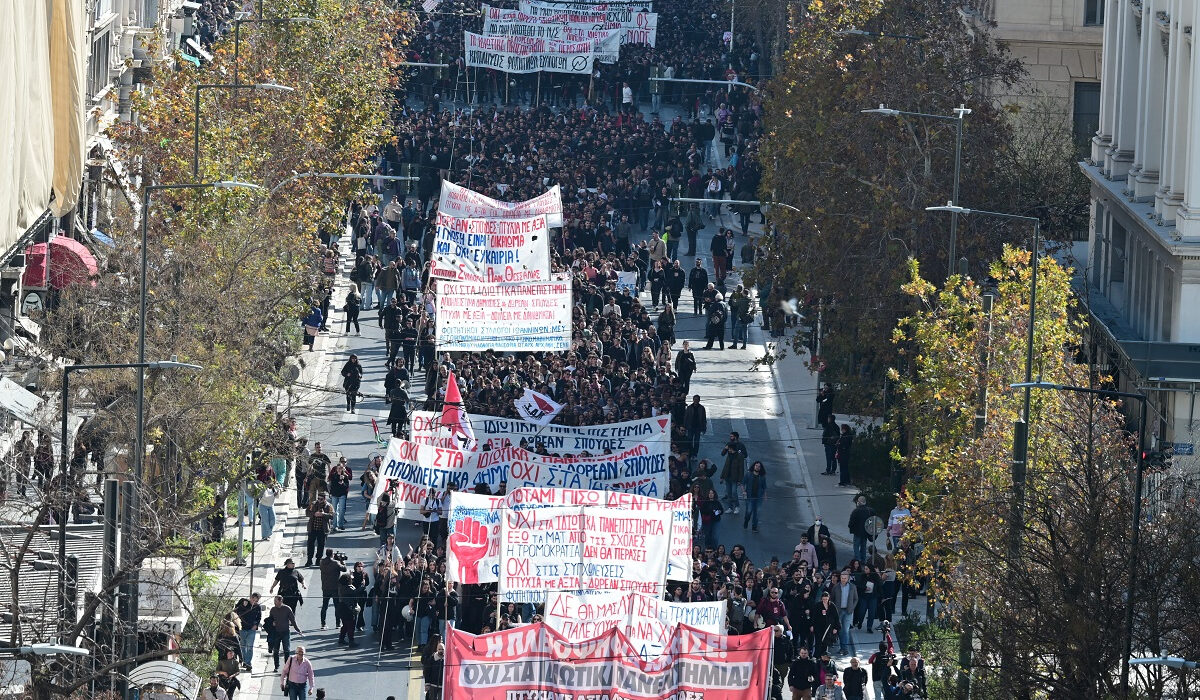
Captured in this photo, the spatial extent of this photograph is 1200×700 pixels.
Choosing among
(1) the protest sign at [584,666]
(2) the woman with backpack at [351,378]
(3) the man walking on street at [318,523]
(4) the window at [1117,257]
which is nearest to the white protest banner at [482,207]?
(2) the woman with backpack at [351,378]

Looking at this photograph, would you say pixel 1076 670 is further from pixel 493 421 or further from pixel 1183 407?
pixel 1183 407

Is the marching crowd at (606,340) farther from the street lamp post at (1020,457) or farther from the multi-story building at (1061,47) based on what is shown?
the multi-story building at (1061,47)

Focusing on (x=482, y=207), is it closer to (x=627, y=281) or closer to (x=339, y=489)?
(x=627, y=281)

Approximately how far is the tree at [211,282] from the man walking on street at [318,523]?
4.06ft

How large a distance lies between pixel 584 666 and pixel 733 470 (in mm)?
15059

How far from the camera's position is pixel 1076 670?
30359 millimetres

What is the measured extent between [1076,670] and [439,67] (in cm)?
5940

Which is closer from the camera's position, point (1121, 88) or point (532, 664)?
point (532, 664)

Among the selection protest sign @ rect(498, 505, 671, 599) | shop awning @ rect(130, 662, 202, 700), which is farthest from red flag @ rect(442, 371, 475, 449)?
shop awning @ rect(130, 662, 202, 700)

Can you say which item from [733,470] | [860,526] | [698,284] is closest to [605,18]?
[698,284]

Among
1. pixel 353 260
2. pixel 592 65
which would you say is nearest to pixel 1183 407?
pixel 353 260

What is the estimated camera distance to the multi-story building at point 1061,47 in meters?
68.1

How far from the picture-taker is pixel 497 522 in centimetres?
3812

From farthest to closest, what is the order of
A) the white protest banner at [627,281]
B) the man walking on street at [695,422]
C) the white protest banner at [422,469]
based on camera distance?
the white protest banner at [627,281] → the man walking on street at [695,422] → the white protest banner at [422,469]
